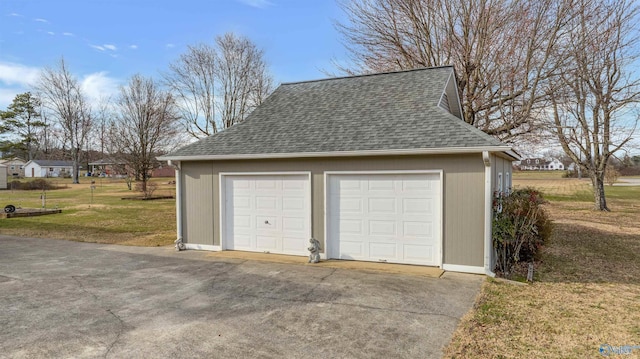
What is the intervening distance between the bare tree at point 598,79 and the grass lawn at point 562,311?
8814mm

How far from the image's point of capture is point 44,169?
66.8 metres

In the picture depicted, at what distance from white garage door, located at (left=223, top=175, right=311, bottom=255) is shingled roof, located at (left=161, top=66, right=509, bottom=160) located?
0.79 m

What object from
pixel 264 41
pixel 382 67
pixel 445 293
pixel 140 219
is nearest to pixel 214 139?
pixel 445 293

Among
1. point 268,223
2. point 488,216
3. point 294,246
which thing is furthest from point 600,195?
point 268,223

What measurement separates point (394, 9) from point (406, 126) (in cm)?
1312

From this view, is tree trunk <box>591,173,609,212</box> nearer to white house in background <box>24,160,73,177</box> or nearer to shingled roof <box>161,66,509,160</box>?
shingled roof <box>161,66,509,160</box>

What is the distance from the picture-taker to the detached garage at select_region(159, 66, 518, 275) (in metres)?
7.31

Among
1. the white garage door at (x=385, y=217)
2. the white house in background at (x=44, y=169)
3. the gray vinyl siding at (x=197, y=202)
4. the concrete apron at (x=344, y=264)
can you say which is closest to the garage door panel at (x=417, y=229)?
the white garage door at (x=385, y=217)

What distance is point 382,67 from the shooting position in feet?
65.3

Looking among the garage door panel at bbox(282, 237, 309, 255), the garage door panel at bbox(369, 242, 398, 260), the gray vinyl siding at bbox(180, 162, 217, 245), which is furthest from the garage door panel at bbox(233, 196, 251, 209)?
the garage door panel at bbox(369, 242, 398, 260)

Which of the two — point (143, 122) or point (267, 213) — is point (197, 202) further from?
point (143, 122)

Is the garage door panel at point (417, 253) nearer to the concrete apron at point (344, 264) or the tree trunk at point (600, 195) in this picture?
the concrete apron at point (344, 264)

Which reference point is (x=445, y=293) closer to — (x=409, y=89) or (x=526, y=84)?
(x=409, y=89)

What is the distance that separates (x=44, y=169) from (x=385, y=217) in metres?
79.0
